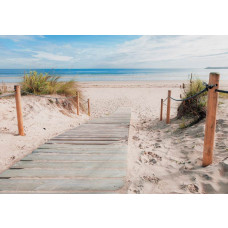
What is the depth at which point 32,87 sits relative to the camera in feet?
22.0

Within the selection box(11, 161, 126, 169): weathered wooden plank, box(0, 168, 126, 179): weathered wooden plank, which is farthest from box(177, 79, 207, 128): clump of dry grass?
box(0, 168, 126, 179): weathered wooden plank

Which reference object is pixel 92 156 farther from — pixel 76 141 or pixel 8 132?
pixel 8 132

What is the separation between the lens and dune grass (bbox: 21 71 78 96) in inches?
265

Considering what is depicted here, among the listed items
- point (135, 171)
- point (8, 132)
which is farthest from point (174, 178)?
point (8, 132)

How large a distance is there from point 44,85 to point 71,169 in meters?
5.12

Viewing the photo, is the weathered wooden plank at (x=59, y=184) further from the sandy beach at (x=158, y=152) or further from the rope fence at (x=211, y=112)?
the rope fence at (x=211, y=112)

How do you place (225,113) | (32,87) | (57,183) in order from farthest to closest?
(32,87), (225,113), (57,183)

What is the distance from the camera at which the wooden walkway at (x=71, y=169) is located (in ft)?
7.06

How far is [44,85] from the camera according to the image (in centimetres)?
695

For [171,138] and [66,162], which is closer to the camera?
[66,162]

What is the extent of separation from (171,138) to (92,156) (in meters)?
1.99

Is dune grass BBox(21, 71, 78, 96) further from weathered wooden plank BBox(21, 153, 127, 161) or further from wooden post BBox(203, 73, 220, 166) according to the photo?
wooden post BBox(203, 73, 220, 166)

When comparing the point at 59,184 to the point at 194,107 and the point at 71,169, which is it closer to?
the point at 71,169

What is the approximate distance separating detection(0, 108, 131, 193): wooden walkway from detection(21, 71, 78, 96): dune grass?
378cm
